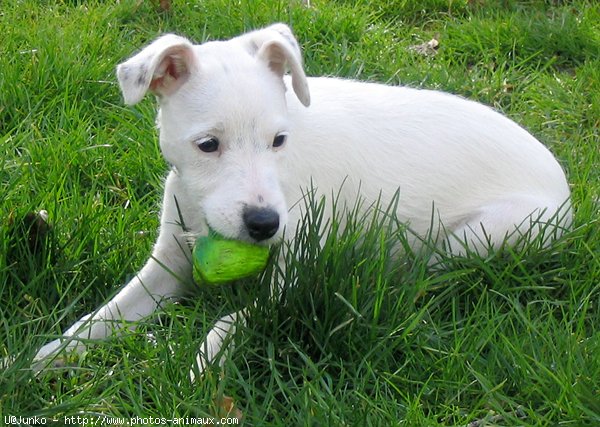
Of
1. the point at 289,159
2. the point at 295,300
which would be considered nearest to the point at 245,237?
the point at 295,300

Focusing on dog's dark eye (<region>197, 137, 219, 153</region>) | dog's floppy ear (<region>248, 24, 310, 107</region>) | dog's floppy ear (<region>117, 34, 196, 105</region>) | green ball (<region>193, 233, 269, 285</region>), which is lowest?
green ball (<region>193, 233, 269, 285</region>)

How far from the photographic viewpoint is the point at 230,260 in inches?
147

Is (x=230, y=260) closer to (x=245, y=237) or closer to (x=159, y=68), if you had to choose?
(x=245, y=237)

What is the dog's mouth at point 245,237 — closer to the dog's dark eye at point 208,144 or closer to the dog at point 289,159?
the dog at point 289,159

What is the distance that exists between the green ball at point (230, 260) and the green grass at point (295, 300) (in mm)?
73

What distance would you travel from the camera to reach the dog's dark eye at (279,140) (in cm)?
386

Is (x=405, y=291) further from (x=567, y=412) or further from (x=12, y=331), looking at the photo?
(x=12, y=331)

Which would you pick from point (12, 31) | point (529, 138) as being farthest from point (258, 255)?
point (12, 31)

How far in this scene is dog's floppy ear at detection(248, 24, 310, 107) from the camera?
13.0ft

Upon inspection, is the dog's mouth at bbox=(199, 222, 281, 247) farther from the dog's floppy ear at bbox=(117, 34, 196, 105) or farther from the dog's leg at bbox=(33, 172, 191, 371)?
the dog's floppy ear at bbox=(117, 34, 196, 105)

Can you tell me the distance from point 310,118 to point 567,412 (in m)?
1.78

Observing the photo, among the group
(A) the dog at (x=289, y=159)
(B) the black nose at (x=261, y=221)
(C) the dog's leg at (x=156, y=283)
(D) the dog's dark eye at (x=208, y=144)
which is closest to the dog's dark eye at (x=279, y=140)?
(A) the dog at (x=289, y=159)

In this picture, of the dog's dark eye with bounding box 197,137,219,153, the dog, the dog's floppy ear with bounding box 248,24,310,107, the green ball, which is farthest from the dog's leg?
the dog's floppy ear with bounding box 248,24,310,107

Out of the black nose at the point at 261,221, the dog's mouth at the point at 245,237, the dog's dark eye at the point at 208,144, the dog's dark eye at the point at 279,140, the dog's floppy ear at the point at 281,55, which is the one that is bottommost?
the dog's mouth at the point at 245,237
